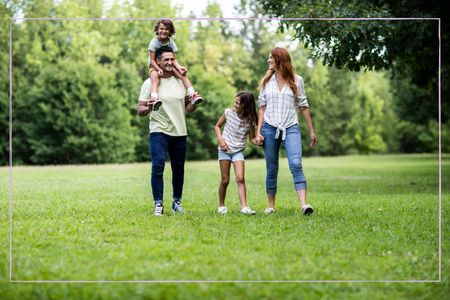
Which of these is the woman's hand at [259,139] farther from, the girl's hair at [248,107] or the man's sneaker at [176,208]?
the man's sneaker at [176,208]

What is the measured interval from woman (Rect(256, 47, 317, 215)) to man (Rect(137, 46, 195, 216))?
34.8 inches

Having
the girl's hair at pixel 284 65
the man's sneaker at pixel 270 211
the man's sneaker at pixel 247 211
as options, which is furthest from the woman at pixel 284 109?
the man's sneaker at pixel 247 211

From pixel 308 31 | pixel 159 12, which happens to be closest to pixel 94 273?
pixel 308 31

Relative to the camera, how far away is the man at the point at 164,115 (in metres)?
7.52

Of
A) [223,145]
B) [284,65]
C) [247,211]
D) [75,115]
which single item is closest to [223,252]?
[247,211]

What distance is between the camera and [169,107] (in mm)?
7609

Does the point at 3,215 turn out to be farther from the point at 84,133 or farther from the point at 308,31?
the point at 84,133

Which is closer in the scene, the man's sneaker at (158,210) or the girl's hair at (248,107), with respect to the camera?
the man's sneaker at (158,210)

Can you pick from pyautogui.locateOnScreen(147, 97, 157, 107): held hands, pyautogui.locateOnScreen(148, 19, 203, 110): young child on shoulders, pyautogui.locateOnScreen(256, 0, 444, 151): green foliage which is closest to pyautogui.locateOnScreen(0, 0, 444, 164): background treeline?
pyautogui.locateOnScreen(256, 0, 444, 151): green foliage

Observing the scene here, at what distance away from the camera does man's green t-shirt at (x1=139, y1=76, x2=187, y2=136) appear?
7.61 meters

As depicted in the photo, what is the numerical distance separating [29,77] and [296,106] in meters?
20.0

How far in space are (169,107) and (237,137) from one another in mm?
987

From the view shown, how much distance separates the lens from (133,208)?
852 cm

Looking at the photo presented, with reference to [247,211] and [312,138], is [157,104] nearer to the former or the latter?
[247,211]
